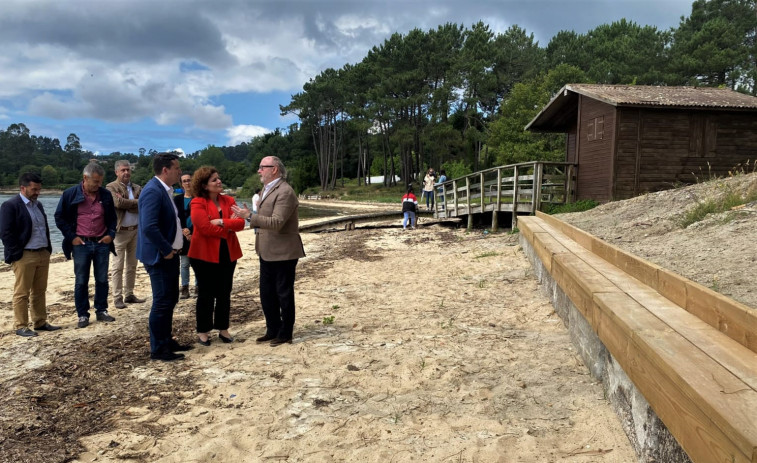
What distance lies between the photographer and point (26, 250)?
16.4 feet

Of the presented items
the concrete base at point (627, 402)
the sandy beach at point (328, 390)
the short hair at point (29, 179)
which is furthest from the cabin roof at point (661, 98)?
the short hair at point (29, 179)

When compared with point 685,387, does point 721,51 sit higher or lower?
higher

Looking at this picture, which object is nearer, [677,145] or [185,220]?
[185,220]

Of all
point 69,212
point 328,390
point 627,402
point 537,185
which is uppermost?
point 537,185

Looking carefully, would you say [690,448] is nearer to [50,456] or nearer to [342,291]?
[50,456]

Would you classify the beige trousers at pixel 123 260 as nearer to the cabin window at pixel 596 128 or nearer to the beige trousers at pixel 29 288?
the beige trousers at pixel 29 288

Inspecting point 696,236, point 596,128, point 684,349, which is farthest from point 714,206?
point 596,128

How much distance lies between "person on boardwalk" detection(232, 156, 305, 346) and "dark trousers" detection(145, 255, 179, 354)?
2.58 feet

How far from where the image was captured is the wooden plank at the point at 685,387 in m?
1.51

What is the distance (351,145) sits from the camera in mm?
68875

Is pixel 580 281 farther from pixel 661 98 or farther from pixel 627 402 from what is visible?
pixel 661 98

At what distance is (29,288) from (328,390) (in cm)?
372

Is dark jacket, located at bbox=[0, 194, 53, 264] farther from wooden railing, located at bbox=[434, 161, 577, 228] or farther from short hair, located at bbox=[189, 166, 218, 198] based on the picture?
wooden railing, located at bbox=[434, 161, 577, 228]

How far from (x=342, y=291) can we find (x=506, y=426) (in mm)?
4240
